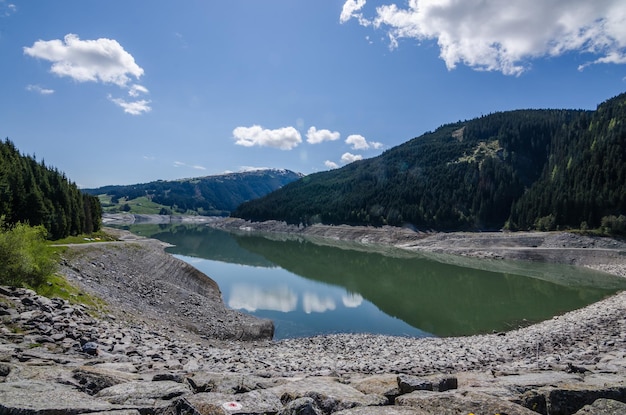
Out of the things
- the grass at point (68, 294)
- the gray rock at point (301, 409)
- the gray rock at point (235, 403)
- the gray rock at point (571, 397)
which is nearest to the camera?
the gray rock at point (301, 409)

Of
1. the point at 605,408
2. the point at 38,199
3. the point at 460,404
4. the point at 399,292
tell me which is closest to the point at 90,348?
the point at 460,404

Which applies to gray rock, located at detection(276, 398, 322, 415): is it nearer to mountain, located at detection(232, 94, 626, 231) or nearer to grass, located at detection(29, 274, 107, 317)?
grass, located at detection(29, 274, 107, 317)

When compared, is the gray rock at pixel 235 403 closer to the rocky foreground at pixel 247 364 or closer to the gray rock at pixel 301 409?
the rocky foreground at pixel 247 364

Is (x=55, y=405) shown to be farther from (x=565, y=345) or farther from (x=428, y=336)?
(x=428, y=336)

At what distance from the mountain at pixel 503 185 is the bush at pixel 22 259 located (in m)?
93.3

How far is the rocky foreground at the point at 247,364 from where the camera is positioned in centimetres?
629

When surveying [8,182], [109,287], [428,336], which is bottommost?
[428,336]

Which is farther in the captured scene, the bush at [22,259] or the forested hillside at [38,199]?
the forested hillside at [38,199]

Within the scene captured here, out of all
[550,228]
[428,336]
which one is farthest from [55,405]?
[550,228]

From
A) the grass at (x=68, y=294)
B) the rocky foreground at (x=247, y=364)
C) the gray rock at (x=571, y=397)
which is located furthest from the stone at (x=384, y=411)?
the grass at (x=68, y=294)

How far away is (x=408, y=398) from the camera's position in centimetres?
681

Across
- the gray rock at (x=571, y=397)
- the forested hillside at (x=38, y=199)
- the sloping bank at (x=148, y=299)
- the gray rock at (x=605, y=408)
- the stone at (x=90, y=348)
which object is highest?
the forested hillside at (x=38, y=199)

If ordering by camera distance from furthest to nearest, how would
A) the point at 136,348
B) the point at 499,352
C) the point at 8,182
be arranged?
the point at 8,182 < the point at 499,352 < the point at 136,348

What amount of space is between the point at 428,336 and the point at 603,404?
23.2 metres
